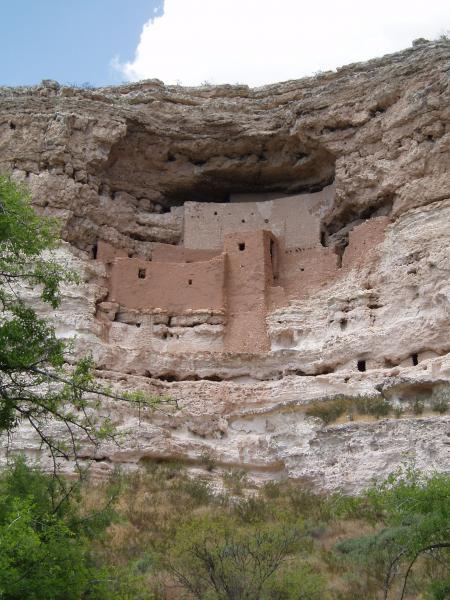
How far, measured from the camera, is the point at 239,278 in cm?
1978

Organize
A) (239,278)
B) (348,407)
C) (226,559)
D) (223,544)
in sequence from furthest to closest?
(239,278) < (348,407) < (223,544) < (226,559)

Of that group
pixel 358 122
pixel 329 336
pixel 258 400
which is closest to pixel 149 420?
pixel 258 400

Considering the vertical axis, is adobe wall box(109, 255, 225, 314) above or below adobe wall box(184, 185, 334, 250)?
below

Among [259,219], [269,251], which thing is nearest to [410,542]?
[269,251]

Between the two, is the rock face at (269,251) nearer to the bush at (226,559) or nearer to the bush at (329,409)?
the bush at (329,409)

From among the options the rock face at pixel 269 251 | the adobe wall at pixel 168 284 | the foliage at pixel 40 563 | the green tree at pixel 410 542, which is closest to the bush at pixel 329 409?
the rock face at pixel 269 251

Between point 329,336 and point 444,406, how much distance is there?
13.4 feet

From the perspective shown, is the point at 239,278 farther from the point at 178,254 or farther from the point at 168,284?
the point at 178,254

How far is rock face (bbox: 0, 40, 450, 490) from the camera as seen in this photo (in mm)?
15789

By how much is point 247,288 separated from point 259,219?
9.25 ft

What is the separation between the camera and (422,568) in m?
9.88

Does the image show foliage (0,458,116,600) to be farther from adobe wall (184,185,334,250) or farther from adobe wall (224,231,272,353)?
adobe wall (184,185,334,250)

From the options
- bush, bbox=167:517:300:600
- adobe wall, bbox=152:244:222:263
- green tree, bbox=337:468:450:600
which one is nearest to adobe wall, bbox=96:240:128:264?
adobe wall, bbox=152:244:222:263

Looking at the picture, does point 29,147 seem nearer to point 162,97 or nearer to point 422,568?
point 162,97
